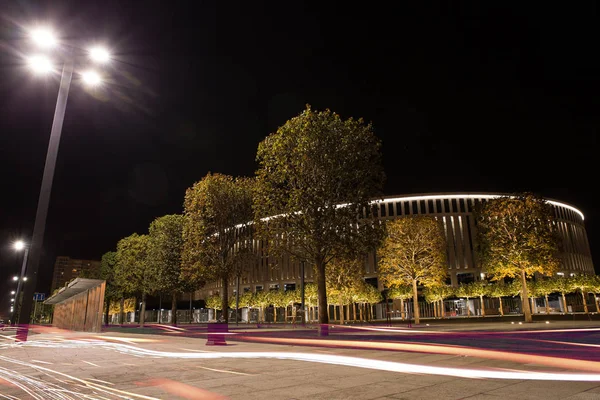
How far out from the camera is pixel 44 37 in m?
15.2

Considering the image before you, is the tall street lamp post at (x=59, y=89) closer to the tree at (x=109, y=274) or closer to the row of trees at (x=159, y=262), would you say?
the row of trees at (x=159, y=262)

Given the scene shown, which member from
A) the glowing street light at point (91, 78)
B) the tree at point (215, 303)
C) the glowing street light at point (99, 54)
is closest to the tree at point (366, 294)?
the tree at point (215, 303)

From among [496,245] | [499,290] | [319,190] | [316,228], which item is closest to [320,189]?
[319,190]

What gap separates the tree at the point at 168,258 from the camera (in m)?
48.3

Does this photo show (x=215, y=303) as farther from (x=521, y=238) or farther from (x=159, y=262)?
(x=521, y=238)

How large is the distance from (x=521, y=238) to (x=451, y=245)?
57861 mm

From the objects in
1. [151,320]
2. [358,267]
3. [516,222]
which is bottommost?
[151,320]

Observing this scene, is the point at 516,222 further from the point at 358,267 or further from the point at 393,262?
the point at 358,267

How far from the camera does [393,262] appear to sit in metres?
49.5

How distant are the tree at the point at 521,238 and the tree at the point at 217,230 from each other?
85.4 feet

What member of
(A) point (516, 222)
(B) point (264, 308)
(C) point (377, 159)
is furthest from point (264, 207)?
(B) point (264, 308)

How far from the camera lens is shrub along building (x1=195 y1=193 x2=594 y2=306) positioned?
95.7 m

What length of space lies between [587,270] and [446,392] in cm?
13905

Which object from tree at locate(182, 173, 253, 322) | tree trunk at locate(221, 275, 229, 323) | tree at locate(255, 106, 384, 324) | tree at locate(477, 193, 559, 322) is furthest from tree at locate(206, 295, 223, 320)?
tree at locate(255, 106, 384, 324)
